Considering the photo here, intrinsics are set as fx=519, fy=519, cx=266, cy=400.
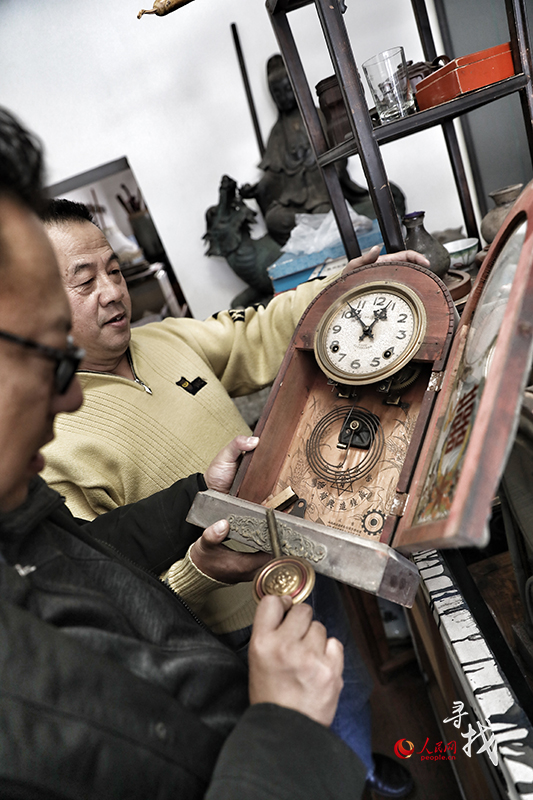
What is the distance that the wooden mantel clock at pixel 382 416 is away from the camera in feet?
2.64

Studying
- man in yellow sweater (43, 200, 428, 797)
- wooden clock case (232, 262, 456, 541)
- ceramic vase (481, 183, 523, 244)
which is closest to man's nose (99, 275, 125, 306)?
man in yellow sweater (43, 200, 428, 797)

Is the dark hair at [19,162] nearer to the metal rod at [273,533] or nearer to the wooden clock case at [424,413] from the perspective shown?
the wooden clock case at [424,413]

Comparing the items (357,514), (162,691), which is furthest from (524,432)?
(162,691)

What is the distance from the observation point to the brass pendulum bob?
0.86 meters

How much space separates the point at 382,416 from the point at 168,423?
0.61 metres

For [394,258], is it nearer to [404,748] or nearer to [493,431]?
[493,431]

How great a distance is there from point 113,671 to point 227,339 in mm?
1316

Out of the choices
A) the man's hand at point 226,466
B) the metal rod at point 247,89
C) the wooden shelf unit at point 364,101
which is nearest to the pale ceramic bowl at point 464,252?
the wooden shelf unit at point 364,101

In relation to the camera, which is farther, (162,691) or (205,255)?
(205,255)

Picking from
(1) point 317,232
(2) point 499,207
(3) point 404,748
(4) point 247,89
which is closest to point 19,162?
(2) point 499,207

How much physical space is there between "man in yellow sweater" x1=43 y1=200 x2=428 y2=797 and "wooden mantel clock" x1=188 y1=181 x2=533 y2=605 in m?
0.21

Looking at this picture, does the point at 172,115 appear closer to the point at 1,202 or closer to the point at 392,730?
the point at 1,202

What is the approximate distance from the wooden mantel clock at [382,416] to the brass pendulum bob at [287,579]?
0.11 m

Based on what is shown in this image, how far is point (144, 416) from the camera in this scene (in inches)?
58.5
